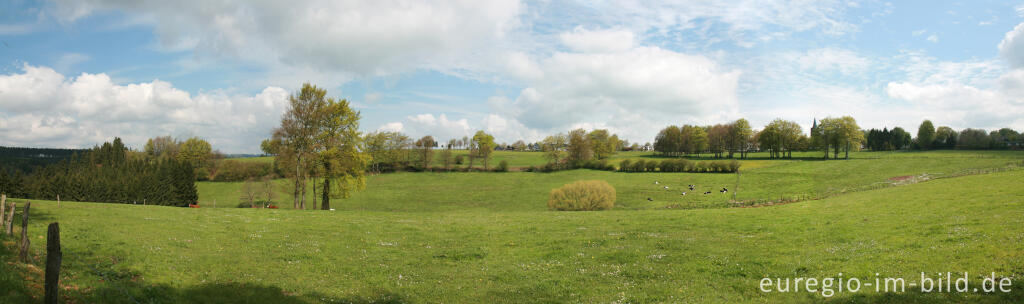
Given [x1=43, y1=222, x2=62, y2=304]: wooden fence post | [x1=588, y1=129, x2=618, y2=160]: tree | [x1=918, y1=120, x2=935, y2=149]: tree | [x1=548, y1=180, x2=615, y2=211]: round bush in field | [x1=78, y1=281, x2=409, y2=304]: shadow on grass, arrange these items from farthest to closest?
[x1=918, y1=120, x2=935, y2=149]: tree, [x1=588, y1=129, x2=618, y2=160]: tree, [x1=548, y1=180, x2=615, y2=211]: round bush in field, [x1=78, y1=281, x2=409, y2=304]: shadow on grass, [x1=43, y1=222, x2=62, y2=304]: wooden fence post

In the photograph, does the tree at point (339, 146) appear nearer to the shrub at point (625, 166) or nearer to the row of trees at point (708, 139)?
the shrub at point (625, 166)

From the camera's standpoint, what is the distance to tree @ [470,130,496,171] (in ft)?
387

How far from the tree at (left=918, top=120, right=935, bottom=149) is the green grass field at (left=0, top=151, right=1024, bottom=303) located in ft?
441

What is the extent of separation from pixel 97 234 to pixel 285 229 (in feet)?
26.5

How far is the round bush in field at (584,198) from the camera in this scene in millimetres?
49375

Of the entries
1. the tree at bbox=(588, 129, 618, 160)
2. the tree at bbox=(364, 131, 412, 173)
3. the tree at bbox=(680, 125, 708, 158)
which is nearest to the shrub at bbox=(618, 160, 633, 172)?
the tree at bbox=(588, 129, 618, 160)

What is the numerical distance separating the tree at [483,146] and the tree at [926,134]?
13488cm

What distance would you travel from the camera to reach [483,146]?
121 meters

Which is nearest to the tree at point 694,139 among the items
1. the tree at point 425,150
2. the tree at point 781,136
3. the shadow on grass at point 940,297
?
the tree at point 781,136

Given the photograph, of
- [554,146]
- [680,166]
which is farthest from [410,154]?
[680,166]

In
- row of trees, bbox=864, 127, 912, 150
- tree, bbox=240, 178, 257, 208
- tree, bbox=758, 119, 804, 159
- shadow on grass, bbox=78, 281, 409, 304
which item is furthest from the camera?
row of trees, bbox=864, 127, 912, 150

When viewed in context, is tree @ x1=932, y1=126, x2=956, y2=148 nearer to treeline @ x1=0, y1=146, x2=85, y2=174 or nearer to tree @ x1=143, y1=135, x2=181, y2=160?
tree @ x1=143, y1=135, x2=181, y2=160

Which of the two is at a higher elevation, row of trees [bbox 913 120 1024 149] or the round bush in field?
row of trees [bbox 913 120 1024 149]

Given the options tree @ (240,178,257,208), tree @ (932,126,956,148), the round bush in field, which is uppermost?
tree @ (932,126,956,148)
